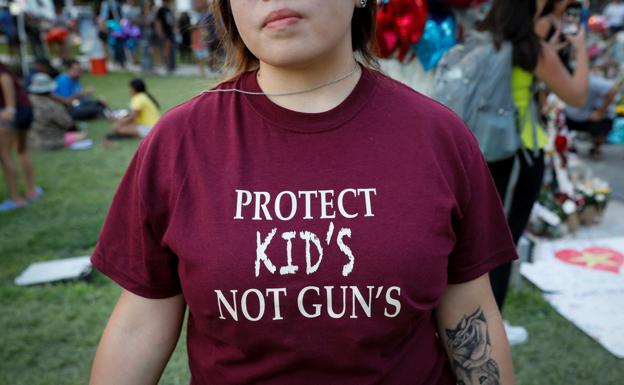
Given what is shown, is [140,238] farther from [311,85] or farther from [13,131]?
[13,131]

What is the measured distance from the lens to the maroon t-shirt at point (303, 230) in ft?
3.67

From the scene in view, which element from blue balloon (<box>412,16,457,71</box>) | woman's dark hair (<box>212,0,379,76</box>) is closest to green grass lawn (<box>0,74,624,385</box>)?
woman's dark hair (<box>212,0,379,76</box>)

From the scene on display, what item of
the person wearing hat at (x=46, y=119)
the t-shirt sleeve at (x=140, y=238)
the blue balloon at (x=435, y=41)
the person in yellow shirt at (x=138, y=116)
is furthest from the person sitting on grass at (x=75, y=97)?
the t-shirt sleeve at (x=140, y=238)

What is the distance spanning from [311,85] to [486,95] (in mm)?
1711

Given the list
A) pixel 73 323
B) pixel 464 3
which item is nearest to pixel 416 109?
pixel 464 3

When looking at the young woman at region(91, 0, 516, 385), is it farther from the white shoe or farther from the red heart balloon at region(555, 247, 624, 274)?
the red heart balloon at region(555, 247, 624, 274)

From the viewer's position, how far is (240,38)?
1419 mm

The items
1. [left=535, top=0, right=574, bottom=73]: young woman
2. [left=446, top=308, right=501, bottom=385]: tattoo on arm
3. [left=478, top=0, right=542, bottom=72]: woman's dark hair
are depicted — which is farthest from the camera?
[left=535, top=0, right=574, bottom=73]: young woman

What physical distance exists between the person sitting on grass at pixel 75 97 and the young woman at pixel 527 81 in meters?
9.86

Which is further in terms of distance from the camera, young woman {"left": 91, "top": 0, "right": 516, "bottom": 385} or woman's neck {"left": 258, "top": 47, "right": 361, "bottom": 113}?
woman's neck {"left": 258, "top": 47, "right": 361, "bottom": 113}

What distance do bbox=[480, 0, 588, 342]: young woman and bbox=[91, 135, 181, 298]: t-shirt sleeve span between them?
2064 millimetres

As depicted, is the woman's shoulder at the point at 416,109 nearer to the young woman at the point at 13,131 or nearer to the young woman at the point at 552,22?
the young woman at the point at 552,22

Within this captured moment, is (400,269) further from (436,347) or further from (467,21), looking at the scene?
(467,21)

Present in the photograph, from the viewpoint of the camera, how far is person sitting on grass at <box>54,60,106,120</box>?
11.1 meters
